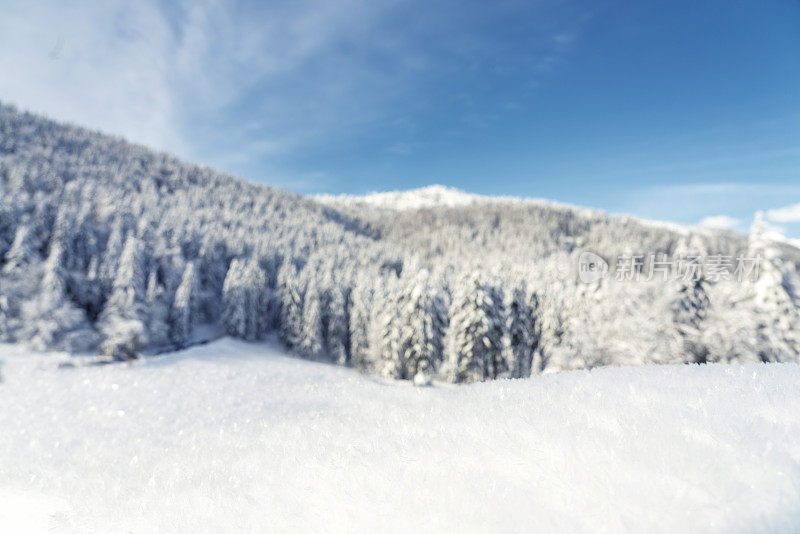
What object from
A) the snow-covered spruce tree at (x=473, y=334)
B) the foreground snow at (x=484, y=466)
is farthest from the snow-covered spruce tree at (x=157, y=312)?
the foreground snow at (x=484, y=466)

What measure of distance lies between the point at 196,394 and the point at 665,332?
22636mm

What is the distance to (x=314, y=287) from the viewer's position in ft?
150

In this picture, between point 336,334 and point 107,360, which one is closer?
point 107,360

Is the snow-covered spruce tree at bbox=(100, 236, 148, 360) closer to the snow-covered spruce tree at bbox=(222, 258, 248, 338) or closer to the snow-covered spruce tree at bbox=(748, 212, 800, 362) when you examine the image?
the snow-covered spruce tree at bbox=(222, 258, 248, 338)

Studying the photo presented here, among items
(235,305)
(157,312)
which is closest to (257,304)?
(235,305)

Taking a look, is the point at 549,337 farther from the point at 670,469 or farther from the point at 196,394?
the point at 670,469

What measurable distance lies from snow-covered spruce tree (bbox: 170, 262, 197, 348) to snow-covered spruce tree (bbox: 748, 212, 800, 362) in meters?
49.9

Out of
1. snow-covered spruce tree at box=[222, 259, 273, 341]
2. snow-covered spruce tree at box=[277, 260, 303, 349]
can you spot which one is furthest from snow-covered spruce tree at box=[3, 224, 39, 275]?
snow-covered spruce tree at box=[277, 260, 303, 349]

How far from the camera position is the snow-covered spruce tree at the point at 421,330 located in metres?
29.3

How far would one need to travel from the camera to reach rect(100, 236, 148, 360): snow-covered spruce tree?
35875mm

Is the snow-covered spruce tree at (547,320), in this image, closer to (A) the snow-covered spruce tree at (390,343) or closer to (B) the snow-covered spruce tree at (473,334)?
(B) the snow-covered spruce tree at (473,334)

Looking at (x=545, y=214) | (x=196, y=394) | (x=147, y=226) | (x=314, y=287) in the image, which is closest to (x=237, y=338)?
(x=314, y=287)

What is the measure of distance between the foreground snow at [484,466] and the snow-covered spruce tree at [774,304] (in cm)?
2099

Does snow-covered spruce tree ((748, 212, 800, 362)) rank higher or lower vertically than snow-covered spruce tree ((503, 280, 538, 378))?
higher
